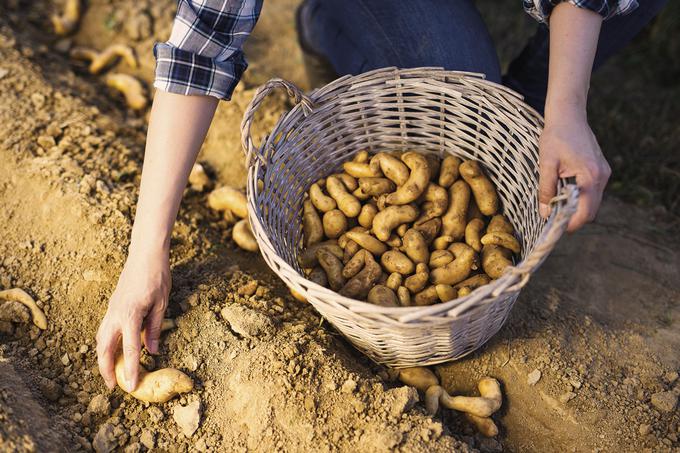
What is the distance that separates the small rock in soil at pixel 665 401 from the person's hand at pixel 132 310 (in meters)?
1.31

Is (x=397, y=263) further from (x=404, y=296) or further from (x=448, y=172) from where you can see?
(x=448, y=172)

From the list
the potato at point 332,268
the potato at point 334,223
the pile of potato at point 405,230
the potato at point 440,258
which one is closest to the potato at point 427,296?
the pile of potato at point 405,230

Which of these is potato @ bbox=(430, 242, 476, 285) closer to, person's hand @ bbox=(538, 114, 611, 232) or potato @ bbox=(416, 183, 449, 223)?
potato @ bbox=(416, 183, 449, 223)

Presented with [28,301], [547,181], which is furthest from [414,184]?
[28,301]

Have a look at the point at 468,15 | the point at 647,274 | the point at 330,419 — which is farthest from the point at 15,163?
the point at 647,274

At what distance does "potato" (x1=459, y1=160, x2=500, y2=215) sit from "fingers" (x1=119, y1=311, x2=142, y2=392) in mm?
980

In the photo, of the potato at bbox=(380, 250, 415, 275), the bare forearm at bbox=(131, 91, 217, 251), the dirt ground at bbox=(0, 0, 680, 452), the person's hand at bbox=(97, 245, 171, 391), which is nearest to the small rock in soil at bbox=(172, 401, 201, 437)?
the dirt ground at bbox=(0, 0, 680, 452)

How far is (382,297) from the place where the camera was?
4.80 ft

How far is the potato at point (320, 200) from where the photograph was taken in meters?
1.72

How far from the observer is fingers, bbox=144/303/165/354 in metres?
1.47

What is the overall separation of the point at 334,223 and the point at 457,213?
0.36 metres

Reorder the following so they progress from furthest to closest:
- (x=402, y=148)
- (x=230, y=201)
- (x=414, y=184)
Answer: (x=230, y=201), (x=402, y=148), (x=414, y=184)

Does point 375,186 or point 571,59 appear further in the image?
point 375,186

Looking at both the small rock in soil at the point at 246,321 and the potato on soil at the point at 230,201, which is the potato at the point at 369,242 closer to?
the small rock in soil at the point at 246,321
